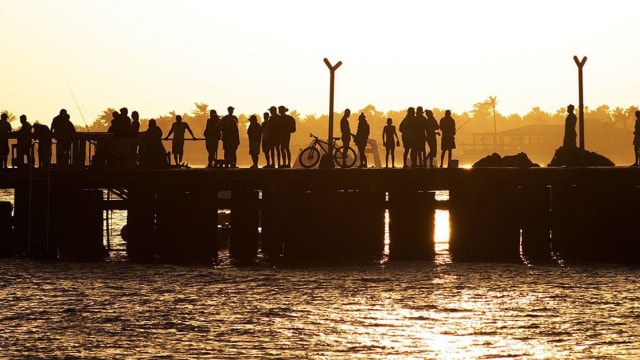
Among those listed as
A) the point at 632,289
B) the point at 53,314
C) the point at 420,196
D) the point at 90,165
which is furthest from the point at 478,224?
the point at 53,314

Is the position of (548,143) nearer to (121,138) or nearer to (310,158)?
(310,158)

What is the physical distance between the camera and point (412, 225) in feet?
101

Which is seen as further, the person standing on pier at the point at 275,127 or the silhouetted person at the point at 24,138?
the silhouetted person at the point at 24,138

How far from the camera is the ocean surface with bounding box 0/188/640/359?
60.0ft

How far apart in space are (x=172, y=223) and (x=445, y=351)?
14539 millimetres

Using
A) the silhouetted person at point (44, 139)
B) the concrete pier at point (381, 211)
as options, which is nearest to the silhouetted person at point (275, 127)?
the concrete pier at point (381, 211)

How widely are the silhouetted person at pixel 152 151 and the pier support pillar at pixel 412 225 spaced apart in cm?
614

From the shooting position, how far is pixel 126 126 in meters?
30.5

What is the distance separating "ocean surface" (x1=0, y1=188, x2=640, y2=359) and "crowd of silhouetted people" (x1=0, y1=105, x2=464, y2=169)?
2723 mm

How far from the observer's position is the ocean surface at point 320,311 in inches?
720

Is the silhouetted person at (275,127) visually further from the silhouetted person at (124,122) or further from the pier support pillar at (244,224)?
the silhouetted person at (124,122)

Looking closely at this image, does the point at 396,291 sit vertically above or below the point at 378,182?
below

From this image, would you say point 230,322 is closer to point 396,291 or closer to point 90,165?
point 396,291

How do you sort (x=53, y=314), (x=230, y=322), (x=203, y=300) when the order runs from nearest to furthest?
(x=230, y=322)
(x=53, y=314)
(x=203, y=300)
